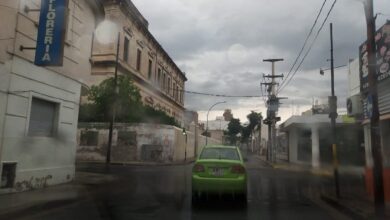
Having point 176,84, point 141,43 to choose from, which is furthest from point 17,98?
point 176,84

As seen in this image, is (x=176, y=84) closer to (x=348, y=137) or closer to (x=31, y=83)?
(x=348, y=137)

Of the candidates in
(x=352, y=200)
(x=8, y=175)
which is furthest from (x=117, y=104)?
(x=352, y=200)

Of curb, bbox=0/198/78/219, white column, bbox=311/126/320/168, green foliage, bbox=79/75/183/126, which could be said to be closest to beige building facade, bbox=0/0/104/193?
curb, bbox=0/198/78/219

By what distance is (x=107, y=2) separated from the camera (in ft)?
124

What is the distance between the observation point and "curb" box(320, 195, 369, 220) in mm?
9819

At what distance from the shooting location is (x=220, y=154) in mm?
12031

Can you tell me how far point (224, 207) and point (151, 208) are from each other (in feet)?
6.05

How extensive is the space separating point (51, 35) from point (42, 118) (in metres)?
2.97

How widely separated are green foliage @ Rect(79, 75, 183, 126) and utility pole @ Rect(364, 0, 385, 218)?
23708mm

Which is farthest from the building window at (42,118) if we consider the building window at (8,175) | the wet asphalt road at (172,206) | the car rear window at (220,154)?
the car rear window at (220,154)

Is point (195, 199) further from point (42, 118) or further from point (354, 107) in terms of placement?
point (354, 107)

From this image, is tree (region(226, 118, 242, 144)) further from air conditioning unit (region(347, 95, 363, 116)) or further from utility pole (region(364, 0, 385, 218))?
utility pole (region(364, 0, 385, 218))

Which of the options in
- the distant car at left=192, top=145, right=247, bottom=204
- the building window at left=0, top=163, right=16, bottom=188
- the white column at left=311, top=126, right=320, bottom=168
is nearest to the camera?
the distant car at left=192, top=145, right=247, bottom=204

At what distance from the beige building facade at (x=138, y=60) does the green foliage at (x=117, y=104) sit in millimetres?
2609
